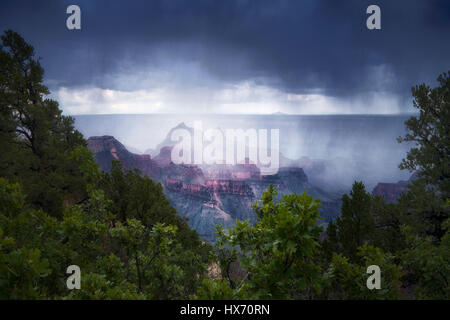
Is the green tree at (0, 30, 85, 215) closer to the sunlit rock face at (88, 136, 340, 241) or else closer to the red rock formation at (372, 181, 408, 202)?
the sunlit rock face at (88, 136, 340, 241)

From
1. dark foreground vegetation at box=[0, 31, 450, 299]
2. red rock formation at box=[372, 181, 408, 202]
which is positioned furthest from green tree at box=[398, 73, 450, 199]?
red rock formation at box=[372, 181, 408, 202]

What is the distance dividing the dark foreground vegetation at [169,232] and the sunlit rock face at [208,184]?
8320 centimetres

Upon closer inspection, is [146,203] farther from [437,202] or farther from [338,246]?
[437,202]

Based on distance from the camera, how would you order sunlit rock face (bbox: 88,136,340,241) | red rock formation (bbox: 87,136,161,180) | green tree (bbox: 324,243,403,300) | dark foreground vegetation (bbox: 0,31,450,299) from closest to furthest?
dark foreground vegetation (bbox: 0,31,450,299) → green tree (bbox: 324,243,403,300) → red rock formation (bbox: 87,136,161,180) → sunlit rock face (bbox: 88,136,340,241)

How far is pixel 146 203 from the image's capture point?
1577 cm

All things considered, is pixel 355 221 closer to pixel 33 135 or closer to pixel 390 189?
pixel 33 135

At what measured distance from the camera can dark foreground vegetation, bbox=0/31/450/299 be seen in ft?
11.4

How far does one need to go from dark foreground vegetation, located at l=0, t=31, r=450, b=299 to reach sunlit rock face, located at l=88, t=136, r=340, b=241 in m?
83.2

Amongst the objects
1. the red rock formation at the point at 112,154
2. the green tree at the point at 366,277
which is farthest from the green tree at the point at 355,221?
the red rock formation at the point at 112,154

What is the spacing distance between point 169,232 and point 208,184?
124 meters

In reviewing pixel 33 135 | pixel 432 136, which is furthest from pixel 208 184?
pixel 432 136

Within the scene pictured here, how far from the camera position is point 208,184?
12838cm

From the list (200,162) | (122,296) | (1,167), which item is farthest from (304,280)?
(200,162)

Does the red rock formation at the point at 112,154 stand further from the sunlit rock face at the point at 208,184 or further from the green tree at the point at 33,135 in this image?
the green tree at the point at 33,135
